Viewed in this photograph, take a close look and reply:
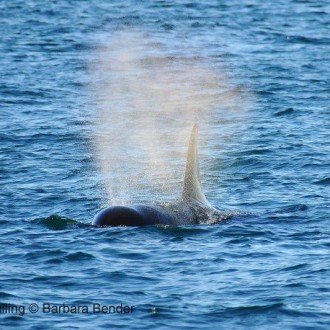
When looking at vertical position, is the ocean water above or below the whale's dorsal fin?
below

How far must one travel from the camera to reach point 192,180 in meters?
23.4

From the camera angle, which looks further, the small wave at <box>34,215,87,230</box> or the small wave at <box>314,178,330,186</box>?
the small wave at <box>314,178,330,186</box>

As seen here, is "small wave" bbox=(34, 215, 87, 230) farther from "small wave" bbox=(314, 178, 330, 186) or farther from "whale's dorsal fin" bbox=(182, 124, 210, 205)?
"small wave" bbox=(314, 178, 330, 186)

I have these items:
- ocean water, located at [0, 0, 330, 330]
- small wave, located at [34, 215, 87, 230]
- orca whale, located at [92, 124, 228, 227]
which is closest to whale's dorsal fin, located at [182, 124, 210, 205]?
orca whale, located at [92, 124, 228, 227]

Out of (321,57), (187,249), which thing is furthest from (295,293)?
(321,57)

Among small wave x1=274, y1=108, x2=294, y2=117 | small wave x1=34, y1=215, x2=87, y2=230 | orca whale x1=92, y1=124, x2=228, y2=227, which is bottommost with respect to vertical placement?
small wave x1=274, y1=108, x2=294, y2=117

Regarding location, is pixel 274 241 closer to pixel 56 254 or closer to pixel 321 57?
pixel 56 254

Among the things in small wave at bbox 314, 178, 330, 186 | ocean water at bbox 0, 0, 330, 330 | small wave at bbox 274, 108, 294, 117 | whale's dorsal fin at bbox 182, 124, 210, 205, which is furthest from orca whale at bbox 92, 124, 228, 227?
small wave at bbox 274, 108, 294, 117

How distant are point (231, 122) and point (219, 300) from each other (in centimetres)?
1724

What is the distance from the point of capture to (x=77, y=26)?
57.6m

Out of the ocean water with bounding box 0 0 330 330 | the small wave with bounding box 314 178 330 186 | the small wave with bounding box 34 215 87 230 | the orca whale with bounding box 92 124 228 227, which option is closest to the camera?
the ocean water with bounding box 0 0 330 330

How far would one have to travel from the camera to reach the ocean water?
1850cm

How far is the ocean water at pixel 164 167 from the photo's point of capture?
18500 millimetres

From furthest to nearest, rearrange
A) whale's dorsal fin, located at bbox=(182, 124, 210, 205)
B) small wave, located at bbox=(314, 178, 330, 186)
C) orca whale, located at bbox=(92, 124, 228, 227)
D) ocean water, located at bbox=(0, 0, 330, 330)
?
1. small wave, located at bbox=(314, 178, 330, 186)
2. whale's dorsal fin, located at bbox=(182, 124, 210, 205)
3. orca whale, located at bbox=(92, 124, 228, 227)
4. ocean water, located at bbox=(0, 0, 330, 330)
